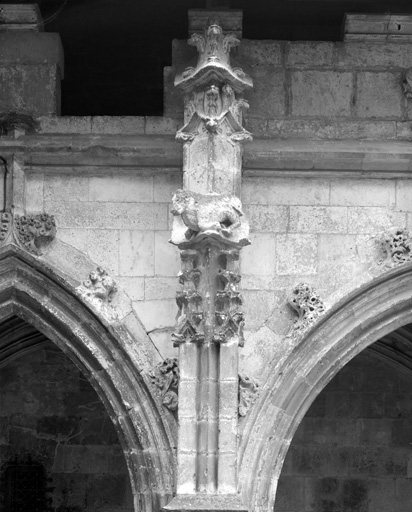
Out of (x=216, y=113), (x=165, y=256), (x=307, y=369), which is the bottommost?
(x=307, y=369)

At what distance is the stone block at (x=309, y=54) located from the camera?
44.5 ft

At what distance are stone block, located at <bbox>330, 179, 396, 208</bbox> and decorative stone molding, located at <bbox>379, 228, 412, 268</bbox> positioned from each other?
0.87ft

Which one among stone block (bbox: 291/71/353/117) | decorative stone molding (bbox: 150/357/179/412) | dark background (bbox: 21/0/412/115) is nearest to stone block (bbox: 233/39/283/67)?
stone block (bbox: 291/71/353/117)

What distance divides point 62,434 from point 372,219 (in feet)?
12.9

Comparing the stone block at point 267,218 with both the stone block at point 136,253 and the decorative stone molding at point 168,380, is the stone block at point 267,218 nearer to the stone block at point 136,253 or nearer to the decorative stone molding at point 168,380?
the stone block at point 136,253

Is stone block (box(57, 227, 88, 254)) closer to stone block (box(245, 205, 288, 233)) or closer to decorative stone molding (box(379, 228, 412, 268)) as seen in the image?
stone block (box(245, 205, 288, 233))

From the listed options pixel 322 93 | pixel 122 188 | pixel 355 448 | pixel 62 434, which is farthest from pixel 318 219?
pixel 62 434

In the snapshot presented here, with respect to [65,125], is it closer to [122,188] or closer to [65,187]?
[65,187]

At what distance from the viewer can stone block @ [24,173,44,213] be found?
44.1ft

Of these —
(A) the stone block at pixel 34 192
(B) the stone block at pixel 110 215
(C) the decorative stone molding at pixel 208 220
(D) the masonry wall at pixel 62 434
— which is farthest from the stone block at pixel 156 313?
(D) the masonry wall at pixel 62 434

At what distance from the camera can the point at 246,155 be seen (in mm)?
13312

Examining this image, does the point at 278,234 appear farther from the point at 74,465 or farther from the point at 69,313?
the point at 74,465

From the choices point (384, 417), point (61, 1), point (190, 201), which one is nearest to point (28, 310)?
point (190, 201)

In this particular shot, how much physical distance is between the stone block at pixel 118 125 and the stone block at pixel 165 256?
776 mm
